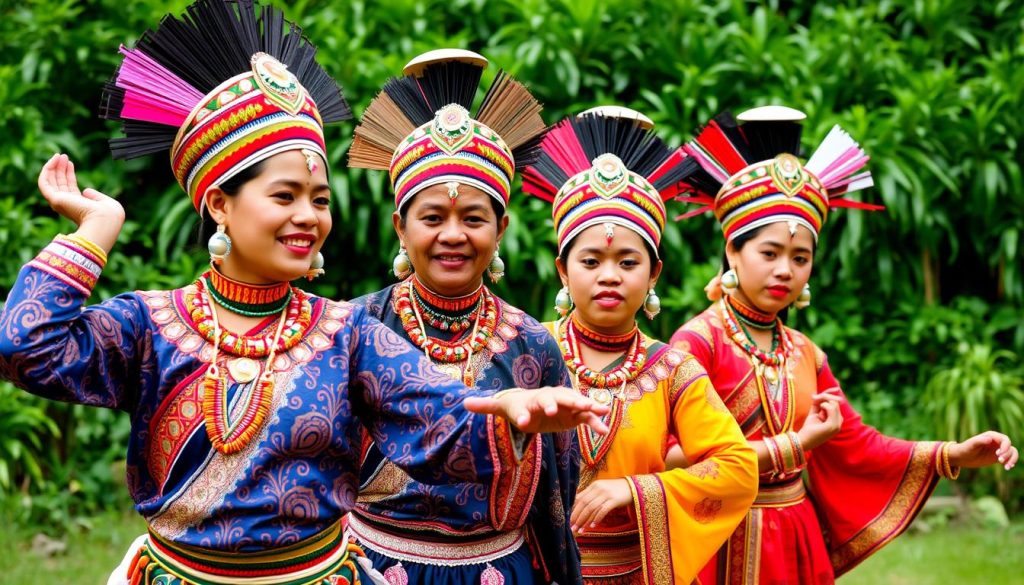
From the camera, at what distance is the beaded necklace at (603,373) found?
3.74 metres

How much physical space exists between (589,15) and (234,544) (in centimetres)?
556

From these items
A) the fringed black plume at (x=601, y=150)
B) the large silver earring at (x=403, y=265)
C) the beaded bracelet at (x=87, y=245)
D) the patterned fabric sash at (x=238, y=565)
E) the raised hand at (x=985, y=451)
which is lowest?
the patterned fabric sash at (x=238, y=565)

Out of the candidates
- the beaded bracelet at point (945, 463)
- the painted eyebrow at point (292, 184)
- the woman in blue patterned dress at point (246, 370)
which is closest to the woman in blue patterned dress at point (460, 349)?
the woman in blue patterned dress at point (246, 370)

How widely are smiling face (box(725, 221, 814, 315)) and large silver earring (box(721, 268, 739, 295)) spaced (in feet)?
0.10

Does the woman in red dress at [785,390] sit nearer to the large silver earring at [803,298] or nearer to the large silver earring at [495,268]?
the large silver earring at [803,298]

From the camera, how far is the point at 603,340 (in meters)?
3.82

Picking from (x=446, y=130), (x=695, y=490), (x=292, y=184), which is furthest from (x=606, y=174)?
(x=292, y=184)

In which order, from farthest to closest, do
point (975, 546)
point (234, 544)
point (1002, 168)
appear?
point (1002, 168), point (975, 546), point (234, 544)

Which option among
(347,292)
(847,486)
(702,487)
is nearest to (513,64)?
(347,292)

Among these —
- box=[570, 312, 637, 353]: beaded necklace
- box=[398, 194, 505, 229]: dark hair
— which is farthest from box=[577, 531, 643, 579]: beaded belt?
box=[398, 194, 505, 229]: dark hair

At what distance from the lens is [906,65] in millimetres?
8117

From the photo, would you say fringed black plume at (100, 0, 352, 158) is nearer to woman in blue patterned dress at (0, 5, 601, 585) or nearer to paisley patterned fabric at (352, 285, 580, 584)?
woman in blue patterned dress at (0, 5, 601, 585)

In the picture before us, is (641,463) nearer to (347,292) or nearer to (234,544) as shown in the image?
(234,544)

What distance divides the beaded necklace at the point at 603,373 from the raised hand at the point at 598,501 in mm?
278
